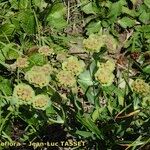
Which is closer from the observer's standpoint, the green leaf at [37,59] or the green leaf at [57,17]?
the green leaf at [37,59]

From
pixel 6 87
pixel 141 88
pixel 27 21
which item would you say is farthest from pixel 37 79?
pixel 27 21

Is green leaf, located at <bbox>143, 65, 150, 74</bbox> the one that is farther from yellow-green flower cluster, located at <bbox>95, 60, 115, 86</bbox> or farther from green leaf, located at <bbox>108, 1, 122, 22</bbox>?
yellow-green flower cluster, located at <bbox>95, 60, 115, 86</bbox>

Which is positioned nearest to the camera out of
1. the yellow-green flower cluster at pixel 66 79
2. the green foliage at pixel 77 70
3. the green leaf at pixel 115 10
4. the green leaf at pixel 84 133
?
the yellow-green flower cluster at pixel 66 79

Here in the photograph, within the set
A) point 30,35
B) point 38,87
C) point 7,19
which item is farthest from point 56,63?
point 38,87

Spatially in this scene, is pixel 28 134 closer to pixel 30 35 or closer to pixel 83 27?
pixel 30 35

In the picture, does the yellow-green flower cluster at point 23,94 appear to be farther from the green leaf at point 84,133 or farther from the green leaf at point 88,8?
the green leaf at point 88,8

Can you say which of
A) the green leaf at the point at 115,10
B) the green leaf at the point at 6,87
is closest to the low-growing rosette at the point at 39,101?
the green leaf at the point at 6,87

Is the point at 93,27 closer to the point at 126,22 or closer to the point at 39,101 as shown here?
the point at 126,22

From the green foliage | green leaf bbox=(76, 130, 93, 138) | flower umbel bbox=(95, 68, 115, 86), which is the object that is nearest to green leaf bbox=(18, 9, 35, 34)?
the green foliage
